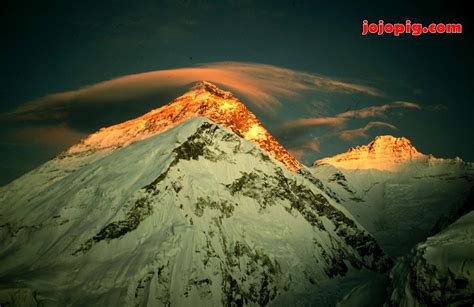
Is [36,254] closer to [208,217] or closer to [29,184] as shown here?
[208,217]

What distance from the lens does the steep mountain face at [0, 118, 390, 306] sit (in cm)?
6612

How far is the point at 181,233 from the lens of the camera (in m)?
73.4

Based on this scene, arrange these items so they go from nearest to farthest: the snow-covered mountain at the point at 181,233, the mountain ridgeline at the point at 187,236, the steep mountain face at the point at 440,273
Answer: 1. the steep mountain face at the point at 440,273
2. the mountain ridgeline at the point at 187,236
3. the snow-covered mountain at the point at 181,233

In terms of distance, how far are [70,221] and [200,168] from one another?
2971 cm

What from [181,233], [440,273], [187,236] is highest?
[440,273]

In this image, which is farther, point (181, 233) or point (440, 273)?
point (181, 233)

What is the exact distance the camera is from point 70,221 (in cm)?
7875

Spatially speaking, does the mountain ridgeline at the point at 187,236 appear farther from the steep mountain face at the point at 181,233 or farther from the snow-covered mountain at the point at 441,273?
the snow-covered mountain at the point at 441,273

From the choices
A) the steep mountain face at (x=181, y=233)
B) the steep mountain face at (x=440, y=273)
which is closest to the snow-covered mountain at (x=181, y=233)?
the steep mountain face at (x=181, y=233)

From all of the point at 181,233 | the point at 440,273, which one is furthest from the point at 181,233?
the point at 440,273

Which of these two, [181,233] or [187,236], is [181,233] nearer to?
[181,233]

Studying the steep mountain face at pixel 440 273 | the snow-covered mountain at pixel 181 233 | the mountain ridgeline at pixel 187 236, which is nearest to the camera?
the steep mountain face at pixel 440 273

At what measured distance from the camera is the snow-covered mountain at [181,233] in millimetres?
66062

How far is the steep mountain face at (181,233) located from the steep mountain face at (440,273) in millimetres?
34585
